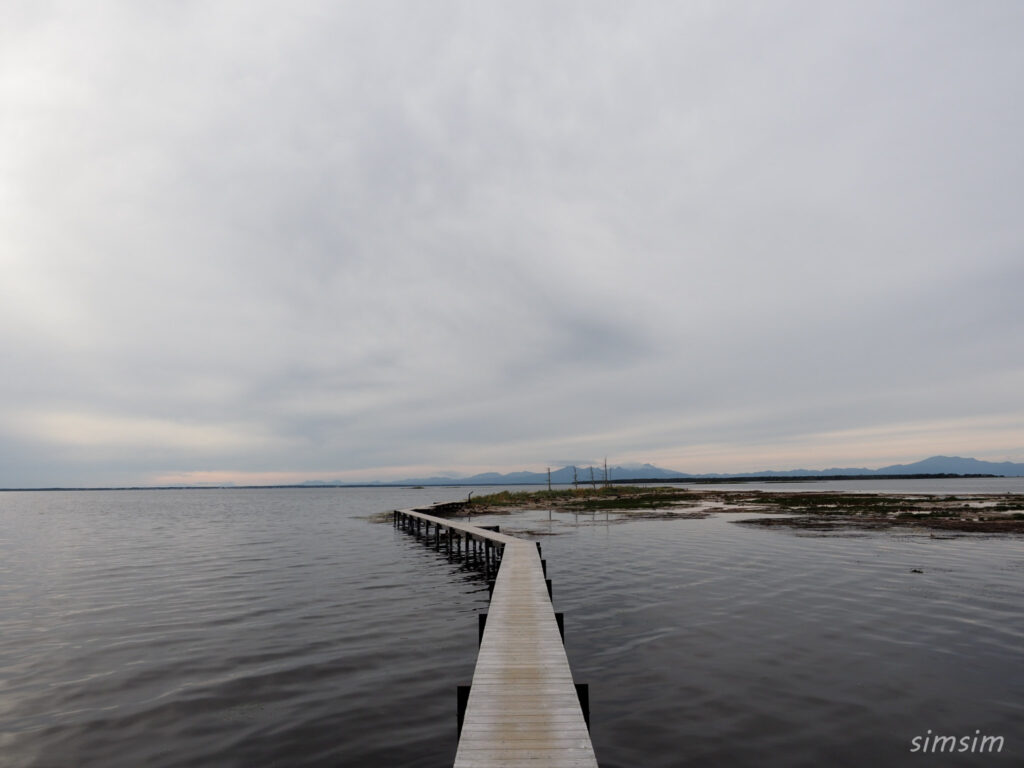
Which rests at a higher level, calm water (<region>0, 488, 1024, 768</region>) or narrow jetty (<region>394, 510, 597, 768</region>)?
narrow jetty (<region>394, 510, 597, 768</region>)

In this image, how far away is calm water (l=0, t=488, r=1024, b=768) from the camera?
27.7 feet

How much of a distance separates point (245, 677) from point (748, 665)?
10.3 m

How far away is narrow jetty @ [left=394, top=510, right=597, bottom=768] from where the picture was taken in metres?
6.17

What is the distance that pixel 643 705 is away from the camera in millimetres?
9562

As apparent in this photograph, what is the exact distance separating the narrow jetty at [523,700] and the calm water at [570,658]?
3.91ft

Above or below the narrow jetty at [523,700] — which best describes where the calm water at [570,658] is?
below

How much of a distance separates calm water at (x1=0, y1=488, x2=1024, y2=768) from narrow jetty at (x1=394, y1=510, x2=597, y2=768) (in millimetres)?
1193

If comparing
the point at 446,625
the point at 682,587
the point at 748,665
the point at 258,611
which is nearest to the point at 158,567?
the point at 258,611

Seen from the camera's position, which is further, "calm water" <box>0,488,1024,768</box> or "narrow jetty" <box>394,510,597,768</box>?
"calm water" <box>0,488,1024,768</box>

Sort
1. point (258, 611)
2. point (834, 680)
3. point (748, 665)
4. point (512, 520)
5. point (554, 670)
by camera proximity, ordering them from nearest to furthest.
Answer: point (554, 670)
point (834, 680)
point (748, 665)
point (258, 611)
point (512, 520)

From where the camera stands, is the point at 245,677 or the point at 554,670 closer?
the point at 554,670

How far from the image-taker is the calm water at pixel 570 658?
27.7 feet

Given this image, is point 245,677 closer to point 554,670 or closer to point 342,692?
point 342,692

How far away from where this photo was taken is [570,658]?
39.6 feet
